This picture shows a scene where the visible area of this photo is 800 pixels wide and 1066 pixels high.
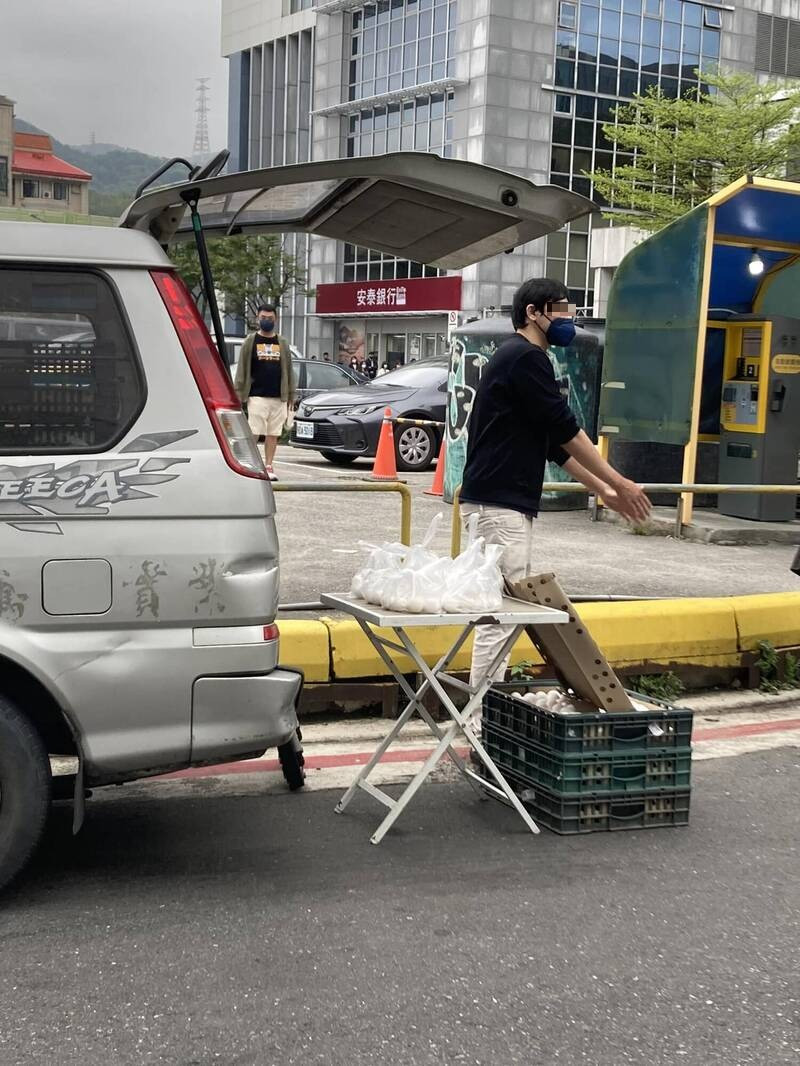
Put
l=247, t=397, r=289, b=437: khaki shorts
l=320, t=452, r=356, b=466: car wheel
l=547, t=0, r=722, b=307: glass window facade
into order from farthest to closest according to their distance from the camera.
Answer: l=547, t=0, r=722, b=307: glass window facade
l=320, t=452, r=356, b=466: car wheel
l=247, t=397, r=289, b=437: khaki shorts

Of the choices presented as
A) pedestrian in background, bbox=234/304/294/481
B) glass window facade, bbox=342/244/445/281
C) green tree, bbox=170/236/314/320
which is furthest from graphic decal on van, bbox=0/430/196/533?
→ glass window facade, bbox=342/244/445/281

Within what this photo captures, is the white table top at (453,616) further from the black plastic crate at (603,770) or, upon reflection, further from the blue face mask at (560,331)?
the blue face mask at (560,331)

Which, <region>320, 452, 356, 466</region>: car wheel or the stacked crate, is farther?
<region>320, 452, 356, 466</region>: car wheel

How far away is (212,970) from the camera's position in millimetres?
3564

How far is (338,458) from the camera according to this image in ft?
59.0

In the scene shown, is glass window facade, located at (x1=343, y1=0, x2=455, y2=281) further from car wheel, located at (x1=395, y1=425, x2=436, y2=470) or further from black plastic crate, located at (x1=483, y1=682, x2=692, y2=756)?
black plastic crate, located at (x1=483, y1=682, x2=692, y2=756)

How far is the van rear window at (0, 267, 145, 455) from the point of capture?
384 cm

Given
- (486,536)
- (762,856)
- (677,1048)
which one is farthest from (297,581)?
(677,1048)

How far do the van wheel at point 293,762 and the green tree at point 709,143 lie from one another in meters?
29.2

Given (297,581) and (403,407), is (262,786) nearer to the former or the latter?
(297,581)

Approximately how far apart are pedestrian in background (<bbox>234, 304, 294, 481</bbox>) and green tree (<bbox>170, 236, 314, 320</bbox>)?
1355 inches

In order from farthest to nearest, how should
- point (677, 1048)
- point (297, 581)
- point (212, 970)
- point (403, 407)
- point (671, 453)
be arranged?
point (403, 407) < point (671, 453) < point (297, 581) < point (212, 970) < point (677, 1048)

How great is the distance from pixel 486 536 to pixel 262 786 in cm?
142

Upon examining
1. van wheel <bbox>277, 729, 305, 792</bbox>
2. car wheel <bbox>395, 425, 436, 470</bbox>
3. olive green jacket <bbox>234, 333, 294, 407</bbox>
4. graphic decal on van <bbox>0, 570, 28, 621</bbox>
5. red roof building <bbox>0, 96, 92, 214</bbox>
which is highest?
red roof building <bbox>0, 96, 92, 214</bbox>
